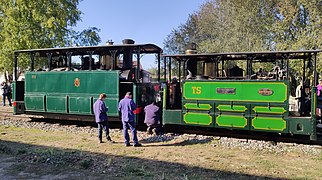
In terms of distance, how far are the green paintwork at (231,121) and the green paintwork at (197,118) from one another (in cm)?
31

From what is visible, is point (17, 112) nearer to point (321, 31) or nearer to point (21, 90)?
point (21, 90)

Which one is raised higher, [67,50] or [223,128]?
[67,50]

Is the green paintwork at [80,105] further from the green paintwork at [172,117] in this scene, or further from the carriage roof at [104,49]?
the green paintwork at [172,117]

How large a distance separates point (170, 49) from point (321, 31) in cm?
1985

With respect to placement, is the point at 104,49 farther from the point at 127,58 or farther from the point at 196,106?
the point at 196,106

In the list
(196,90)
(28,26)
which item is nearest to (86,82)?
(196,90)

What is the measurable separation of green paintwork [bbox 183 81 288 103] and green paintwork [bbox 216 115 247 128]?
0.52 metres

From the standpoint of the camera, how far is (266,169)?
6395 millimetres

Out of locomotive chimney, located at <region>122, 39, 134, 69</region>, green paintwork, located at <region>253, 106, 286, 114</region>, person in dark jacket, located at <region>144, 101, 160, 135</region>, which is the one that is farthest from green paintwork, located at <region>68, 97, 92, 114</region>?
green paintwork, located at <region>253, 106, 286, 114</region>

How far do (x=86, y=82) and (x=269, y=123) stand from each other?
663cm

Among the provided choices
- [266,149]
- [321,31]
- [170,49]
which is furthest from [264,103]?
[170,49]

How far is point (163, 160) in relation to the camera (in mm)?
7188

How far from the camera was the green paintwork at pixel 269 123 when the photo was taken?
846 cm

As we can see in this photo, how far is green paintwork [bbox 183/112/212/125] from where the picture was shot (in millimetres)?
9438
